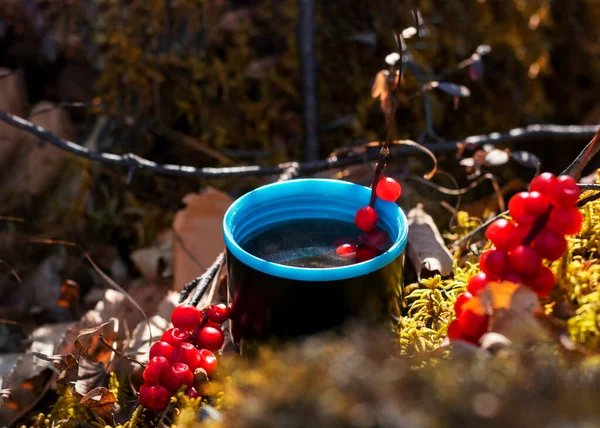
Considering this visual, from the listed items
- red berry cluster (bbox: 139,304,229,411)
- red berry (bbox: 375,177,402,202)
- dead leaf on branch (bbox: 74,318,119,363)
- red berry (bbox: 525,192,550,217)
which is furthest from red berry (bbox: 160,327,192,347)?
red berry (bbox: 525,192,550,217)

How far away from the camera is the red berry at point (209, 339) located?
141cm

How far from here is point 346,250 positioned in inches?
57.0

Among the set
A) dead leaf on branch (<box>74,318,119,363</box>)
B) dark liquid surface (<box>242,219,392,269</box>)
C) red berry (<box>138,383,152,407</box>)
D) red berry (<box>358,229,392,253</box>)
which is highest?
red berry (<box>358,229,392,253</box>)

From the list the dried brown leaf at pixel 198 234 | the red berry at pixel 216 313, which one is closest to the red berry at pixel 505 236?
the red berry at pixel 216 313

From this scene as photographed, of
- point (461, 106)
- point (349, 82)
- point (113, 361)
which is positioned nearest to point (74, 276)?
point (113, 361)

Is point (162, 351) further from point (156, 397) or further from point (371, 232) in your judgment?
point (371, 232)

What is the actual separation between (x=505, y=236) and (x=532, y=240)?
0.15 ft

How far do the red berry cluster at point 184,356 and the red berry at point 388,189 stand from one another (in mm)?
442

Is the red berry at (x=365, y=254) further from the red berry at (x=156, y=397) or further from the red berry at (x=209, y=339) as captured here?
the red berry at (x=156, y=397)

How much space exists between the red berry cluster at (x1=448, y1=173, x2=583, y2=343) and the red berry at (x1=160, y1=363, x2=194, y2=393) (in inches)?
21.0

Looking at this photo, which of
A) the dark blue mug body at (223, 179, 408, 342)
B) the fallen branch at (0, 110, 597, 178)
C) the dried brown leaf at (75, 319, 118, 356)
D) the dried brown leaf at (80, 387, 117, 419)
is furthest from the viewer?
the fallen branch at (0, 110, 597, 178)

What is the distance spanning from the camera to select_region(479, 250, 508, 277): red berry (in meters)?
1.14

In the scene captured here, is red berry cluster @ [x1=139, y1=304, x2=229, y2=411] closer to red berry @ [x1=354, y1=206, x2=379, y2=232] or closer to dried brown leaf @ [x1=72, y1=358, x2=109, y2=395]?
dried brown leaf @ [x1=72, y1=358, x2=109, y2=395]

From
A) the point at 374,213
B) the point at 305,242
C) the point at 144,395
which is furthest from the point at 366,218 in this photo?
the point at 144,395
